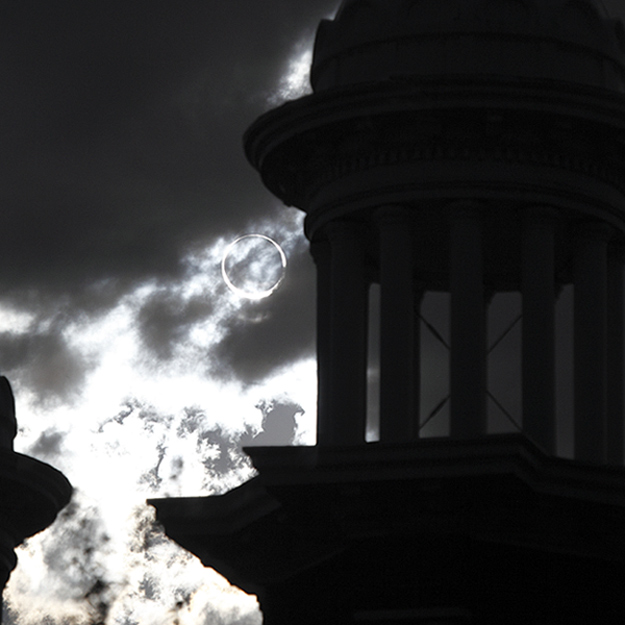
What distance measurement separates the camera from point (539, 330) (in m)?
48.4

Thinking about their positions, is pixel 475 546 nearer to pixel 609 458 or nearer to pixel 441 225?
pixel 609 458

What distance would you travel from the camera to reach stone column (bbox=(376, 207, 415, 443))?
156 ft

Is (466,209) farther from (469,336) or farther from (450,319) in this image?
(469,336)

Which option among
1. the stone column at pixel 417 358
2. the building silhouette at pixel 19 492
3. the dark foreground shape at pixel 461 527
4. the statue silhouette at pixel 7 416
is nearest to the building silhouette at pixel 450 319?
the dark foreground shape at pixel 461 527

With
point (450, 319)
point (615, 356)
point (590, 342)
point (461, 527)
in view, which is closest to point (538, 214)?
point (590, 342)

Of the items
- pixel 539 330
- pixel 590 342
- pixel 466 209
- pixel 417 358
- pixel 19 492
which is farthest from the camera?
pixel 19 492

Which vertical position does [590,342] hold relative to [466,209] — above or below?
below

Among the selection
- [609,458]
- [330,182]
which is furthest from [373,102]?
[609,458]

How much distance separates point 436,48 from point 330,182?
4.14m

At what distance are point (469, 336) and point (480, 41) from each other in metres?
7.62

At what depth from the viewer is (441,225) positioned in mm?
51562

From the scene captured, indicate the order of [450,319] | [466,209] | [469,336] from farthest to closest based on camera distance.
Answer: [466,209] → [450,319] → [469,336]

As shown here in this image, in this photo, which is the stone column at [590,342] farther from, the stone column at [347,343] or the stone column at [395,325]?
the stone column at [347,343]

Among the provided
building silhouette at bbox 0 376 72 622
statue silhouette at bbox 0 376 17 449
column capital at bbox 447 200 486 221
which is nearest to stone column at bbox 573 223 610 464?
column capital at bbox 447 200 486 221
